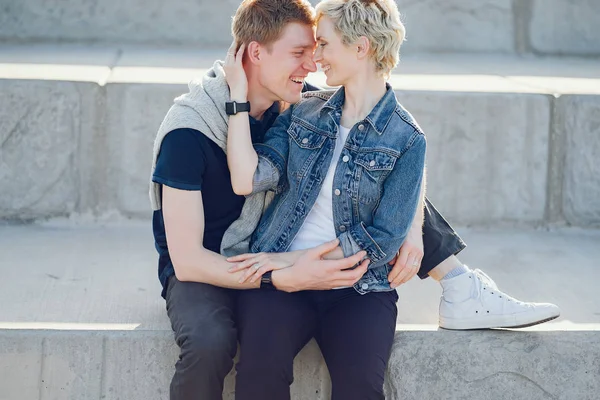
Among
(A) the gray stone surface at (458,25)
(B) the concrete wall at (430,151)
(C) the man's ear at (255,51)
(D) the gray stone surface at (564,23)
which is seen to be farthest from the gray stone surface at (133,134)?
(D) the gray stone surface at (564,23)

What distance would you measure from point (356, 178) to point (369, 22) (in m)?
0.40

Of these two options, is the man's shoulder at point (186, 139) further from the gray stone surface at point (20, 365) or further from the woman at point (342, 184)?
the gray stone surface at point (20, 365)

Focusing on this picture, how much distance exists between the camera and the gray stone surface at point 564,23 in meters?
4.94

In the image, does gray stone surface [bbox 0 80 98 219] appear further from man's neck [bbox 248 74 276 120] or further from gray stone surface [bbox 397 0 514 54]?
gray stone surface [bbox 397 0 514 54]

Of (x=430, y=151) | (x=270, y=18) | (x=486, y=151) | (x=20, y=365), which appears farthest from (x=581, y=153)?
(x=20, y=365)

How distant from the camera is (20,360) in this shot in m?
2.52

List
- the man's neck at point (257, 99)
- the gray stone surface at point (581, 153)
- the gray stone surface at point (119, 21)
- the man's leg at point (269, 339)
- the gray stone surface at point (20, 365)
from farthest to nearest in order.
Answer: the gray stone surface at point (119, 21), the gray stone surface at point (581, 153), the man's neck at point (257, 99), the gray stone surface at point (20, 365), the man's leg at point (269, 339)

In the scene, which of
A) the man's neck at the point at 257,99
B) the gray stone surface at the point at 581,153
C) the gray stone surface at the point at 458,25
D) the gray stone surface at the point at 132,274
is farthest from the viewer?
the gray stone surface at the point at 458,25

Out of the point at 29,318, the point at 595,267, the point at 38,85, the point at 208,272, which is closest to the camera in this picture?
the point at 208,272

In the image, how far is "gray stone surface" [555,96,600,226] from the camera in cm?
370

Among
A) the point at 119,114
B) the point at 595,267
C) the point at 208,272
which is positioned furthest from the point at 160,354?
the point at 595,267

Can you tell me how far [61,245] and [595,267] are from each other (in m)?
1.86

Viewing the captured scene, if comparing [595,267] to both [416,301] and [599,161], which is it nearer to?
[599,161]

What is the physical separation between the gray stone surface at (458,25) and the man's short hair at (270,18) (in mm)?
2447
